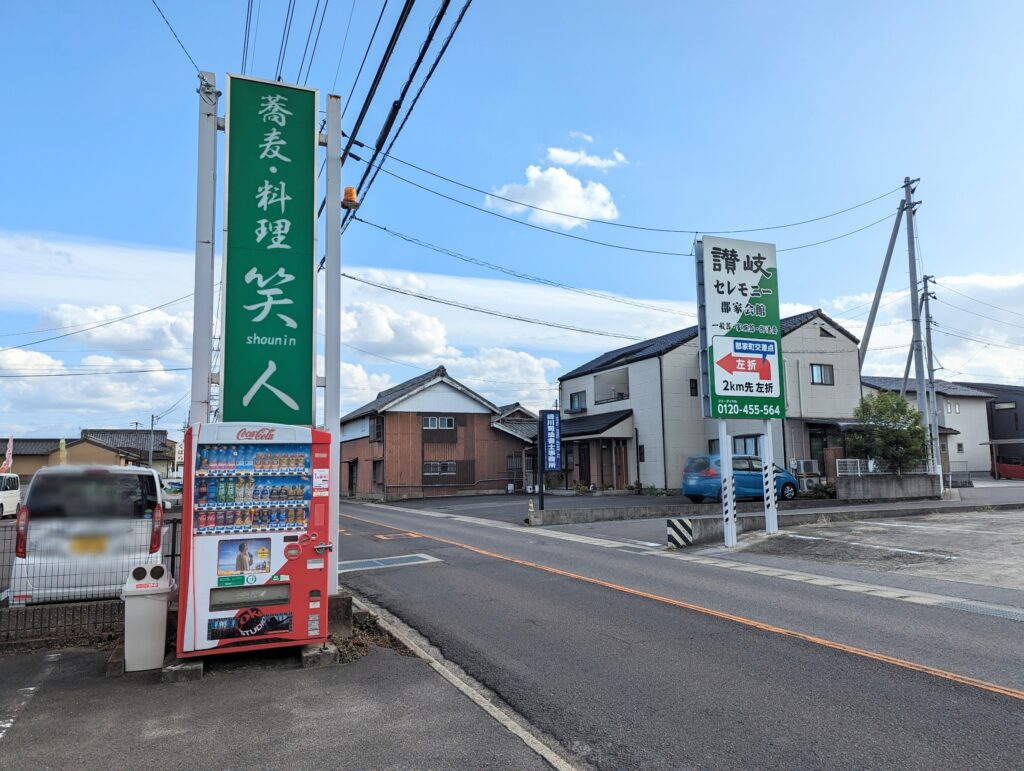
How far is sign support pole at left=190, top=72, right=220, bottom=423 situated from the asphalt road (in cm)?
344

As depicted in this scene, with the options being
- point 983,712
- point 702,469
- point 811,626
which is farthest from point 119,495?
point 702,469

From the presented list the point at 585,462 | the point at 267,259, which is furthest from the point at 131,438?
the point at 267,259

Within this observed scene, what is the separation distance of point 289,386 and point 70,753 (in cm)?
356

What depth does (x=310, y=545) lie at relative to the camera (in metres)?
5.93

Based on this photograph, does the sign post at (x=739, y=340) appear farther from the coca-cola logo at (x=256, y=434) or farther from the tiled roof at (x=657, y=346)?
the tiled roof at (x=657, y=346)

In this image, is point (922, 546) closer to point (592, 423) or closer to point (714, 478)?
point (714, 478)

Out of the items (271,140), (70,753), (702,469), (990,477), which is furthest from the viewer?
(990,477)

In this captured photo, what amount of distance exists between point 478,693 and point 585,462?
32866mm

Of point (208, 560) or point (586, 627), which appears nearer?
point (208, 560)

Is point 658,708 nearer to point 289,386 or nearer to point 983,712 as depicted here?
point 983,712

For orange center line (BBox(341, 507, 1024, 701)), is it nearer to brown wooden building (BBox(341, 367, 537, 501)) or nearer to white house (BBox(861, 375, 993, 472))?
brown wooden building (BBox(341, 367, 537, 501))

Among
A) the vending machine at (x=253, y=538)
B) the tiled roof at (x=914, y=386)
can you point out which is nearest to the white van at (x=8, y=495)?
the vending machine at (x=253, y=538)

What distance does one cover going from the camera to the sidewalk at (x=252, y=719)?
4.07 metres

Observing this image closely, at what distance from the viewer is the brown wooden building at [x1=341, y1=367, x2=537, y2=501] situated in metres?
39.6
